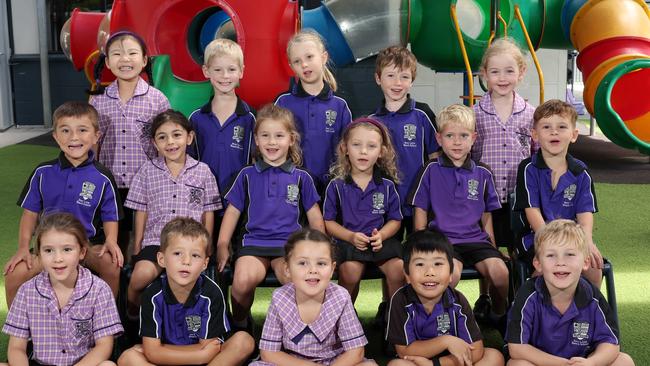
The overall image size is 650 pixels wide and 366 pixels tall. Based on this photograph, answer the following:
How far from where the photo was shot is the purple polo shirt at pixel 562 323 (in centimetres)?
276

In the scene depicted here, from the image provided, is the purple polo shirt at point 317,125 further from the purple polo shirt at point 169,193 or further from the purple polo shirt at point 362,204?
the purple polo shirt at point 169,193

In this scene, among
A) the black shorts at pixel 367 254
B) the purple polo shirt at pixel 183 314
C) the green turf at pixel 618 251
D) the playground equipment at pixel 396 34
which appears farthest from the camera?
the playground equipment at pixel 396 34

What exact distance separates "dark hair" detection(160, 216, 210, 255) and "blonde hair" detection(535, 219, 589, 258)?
1.23 metres

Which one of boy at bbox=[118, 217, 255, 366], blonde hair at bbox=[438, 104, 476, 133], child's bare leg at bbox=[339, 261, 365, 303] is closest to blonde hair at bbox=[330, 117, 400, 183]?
blonde hair at bbox=[438, 104, 476, 133]

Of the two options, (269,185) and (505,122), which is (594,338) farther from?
(269,185)

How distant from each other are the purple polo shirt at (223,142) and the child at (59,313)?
87 cm

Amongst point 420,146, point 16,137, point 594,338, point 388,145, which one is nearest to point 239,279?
point 388,145

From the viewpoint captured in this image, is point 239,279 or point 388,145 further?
point 388,145

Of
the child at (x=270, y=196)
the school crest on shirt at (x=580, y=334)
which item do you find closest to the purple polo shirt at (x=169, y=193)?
the child at (x=270, y=196)

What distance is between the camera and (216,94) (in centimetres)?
366

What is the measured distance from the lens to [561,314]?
9.09ft

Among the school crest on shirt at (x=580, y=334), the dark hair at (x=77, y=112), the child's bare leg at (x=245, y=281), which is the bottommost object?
the school crest on shirt at (x=580, y=334)

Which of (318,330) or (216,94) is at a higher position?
(216,94)

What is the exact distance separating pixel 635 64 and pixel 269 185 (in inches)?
162
